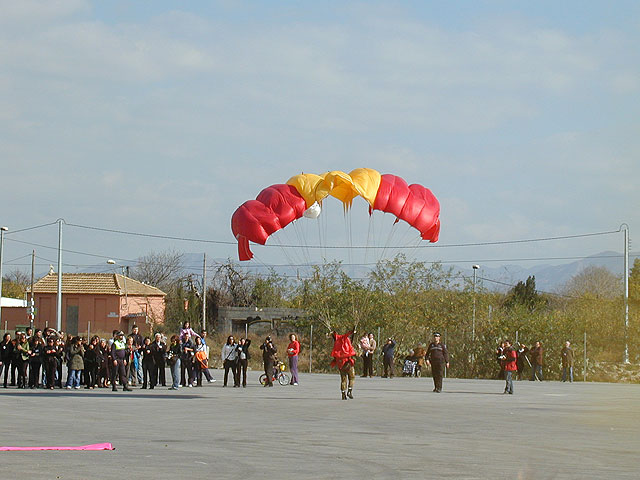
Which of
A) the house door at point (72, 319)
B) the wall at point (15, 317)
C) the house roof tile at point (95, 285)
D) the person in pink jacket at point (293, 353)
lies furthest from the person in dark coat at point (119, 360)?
the wall at point (15, 317)

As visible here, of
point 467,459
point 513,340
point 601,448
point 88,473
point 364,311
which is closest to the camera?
point 88,473

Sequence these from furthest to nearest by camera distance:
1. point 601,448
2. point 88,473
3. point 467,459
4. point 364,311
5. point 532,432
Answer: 1. point 364,311
2. point 532,432
3. point 601,448
4. point 467,459
5. point 88,473

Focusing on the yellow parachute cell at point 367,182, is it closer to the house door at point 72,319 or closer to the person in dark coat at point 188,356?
the person in dark coat at point 188,356

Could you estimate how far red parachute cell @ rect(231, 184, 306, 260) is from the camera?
2434 centimetres

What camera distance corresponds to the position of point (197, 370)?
28547mm

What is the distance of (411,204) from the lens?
2455 cm

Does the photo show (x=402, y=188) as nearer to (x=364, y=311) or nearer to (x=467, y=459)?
(x=467, y=459)

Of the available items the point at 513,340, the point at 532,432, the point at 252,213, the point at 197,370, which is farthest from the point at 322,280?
the point at 532,432

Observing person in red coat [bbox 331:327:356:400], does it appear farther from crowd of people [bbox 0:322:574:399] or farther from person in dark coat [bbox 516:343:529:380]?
person in dark coat [bbox 516:343:529:380]

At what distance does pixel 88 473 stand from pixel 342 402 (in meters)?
12.6

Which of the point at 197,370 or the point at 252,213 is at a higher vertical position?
the point at 252,213

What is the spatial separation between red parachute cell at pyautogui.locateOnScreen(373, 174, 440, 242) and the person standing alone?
1345 centimetres

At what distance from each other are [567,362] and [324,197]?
648 inches

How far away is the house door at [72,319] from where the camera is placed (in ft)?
246
